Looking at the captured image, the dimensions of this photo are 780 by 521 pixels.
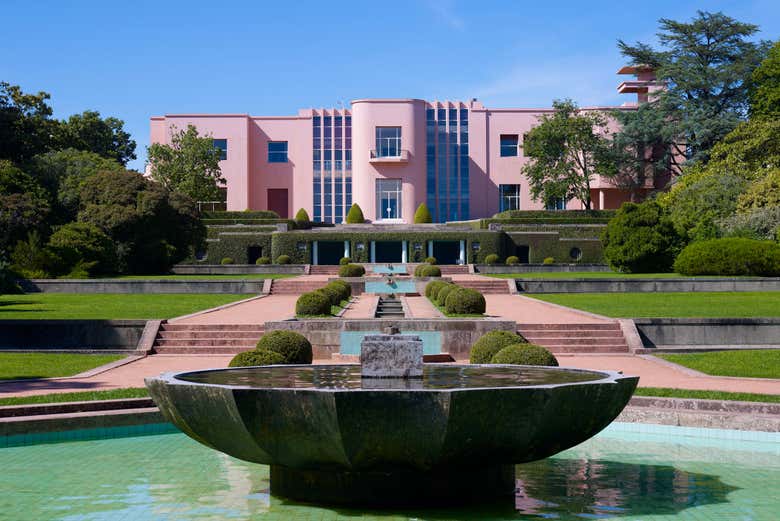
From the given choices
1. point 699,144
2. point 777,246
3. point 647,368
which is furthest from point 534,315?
point 699,144

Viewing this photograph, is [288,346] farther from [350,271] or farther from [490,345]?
[350,271]

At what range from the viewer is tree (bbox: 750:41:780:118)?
171ft

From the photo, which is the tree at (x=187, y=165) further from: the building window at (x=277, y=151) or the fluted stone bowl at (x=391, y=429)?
the fluted stone bowl at (x=391, y=429)

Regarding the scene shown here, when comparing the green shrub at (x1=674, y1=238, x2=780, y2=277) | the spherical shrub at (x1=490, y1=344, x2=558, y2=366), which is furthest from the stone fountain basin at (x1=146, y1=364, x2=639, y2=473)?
the green shrub at (x1=674, y1=238, x2=780, y2=277)

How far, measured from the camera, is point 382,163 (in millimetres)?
69688

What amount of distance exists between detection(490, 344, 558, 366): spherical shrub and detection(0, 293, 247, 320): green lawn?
12.9 meters

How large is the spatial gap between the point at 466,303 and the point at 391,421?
16.1 meters

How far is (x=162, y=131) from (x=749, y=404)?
6817cm

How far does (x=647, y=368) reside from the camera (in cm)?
1648

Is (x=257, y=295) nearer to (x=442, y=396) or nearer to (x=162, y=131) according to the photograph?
(x=442, y=396)

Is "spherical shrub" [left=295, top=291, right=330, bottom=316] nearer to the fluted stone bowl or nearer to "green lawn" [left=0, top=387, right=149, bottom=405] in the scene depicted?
"green lawn" [left=0, top=387, right=149, bottom=405]

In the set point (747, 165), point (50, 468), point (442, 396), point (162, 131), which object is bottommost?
point (50, 468)

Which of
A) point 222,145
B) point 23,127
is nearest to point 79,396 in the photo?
point 23,127

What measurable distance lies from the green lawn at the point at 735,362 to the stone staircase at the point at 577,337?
138cm
